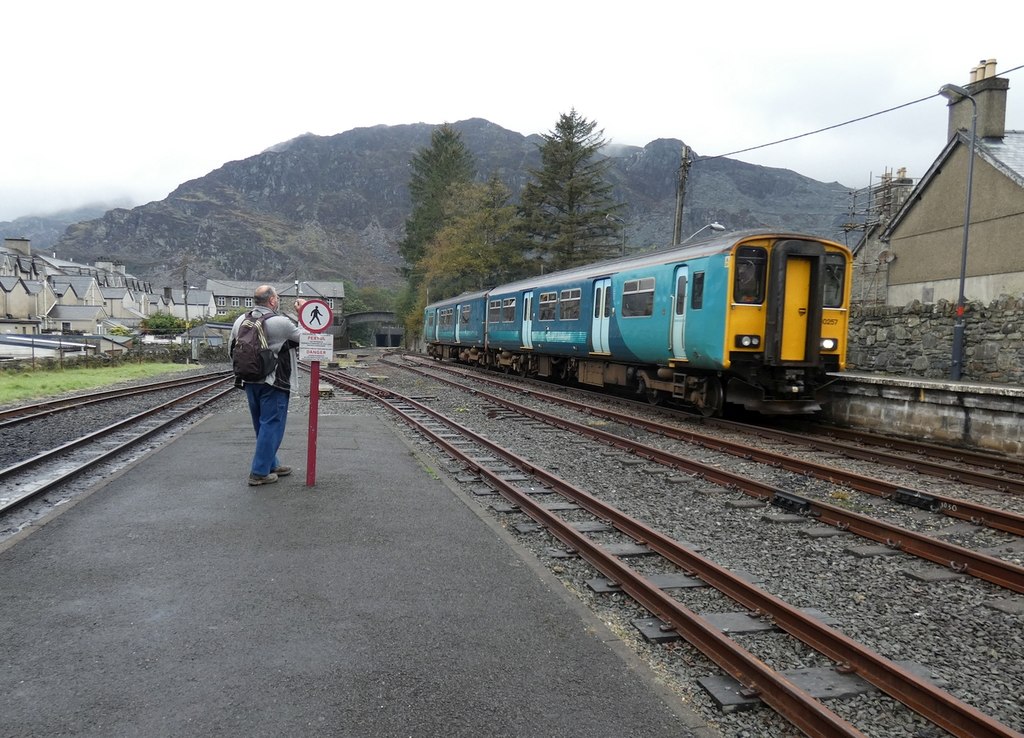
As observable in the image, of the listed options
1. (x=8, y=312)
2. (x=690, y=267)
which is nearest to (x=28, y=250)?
(x=8, y=312)

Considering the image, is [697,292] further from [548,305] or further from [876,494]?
[548,305]

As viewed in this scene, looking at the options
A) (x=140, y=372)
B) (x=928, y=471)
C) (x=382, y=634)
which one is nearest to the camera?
(x=382, y=634)

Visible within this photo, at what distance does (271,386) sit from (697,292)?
7.60 m

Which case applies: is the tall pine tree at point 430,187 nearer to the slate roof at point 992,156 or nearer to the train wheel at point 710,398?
the slate roof at point 992,156

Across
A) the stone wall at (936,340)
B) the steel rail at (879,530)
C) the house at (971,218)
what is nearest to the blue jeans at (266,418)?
the steel rail at (879,530)

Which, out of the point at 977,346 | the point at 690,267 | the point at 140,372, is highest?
the point at 690,267

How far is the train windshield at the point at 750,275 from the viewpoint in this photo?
36.3 ft

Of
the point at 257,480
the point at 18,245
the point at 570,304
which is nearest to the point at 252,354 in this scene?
the point at 257,480

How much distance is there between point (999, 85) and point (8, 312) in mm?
76738

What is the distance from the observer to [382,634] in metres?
3.61

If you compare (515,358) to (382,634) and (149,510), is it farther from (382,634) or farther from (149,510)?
(382,634)

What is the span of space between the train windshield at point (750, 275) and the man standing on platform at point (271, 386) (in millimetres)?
7143

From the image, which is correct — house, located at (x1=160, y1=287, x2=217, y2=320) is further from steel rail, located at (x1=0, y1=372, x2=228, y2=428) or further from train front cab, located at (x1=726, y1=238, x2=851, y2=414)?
train front cab, located at (x1=726, y1=238, x2=851, y2=414)

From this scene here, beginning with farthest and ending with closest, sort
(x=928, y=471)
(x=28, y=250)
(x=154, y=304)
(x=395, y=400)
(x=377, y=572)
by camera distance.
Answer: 1. (x=154, y=304)
2. (x=28, y=250)
3. (x=395, y=400)
4. (x=928, y=471)
5. (x=377, y=572)
